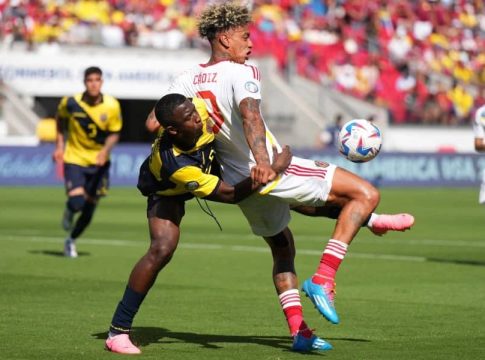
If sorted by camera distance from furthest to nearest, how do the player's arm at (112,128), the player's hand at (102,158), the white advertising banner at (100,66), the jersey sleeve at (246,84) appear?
the white advertising banner at (100,66), the player's arm at (112,128), the player's hand at (102,158), the jersey sleeve at (246,84)

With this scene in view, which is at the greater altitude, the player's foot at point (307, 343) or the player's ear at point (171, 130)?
the player's ear at point (171, 130)

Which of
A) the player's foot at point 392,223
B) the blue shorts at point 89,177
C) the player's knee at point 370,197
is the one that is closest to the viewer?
the player's knee at point 370,197

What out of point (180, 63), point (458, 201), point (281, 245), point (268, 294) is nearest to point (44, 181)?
point (180, 63)

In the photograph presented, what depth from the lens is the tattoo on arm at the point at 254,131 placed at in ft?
26.9

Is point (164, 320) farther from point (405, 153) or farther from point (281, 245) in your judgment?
point (405, 153)

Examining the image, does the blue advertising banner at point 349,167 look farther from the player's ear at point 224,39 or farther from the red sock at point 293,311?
the player's ear at point 224,39

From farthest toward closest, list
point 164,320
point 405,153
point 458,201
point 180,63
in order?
point 180,63 → point 405,153 → point 458,201 → point 164,320

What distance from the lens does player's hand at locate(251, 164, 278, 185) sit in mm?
8195

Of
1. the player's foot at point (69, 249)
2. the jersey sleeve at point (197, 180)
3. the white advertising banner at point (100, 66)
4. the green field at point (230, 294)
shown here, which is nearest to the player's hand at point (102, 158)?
the player's foot at point (69, 249)

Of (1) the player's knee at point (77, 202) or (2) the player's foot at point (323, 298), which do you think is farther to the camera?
(1) the player's knee at point (77, 202)

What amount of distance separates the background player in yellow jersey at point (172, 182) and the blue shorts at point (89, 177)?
766 centimetres

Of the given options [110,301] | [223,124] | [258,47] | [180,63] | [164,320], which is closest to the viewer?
[223,124]

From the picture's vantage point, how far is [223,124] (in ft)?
28.4

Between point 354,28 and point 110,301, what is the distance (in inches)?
1389
